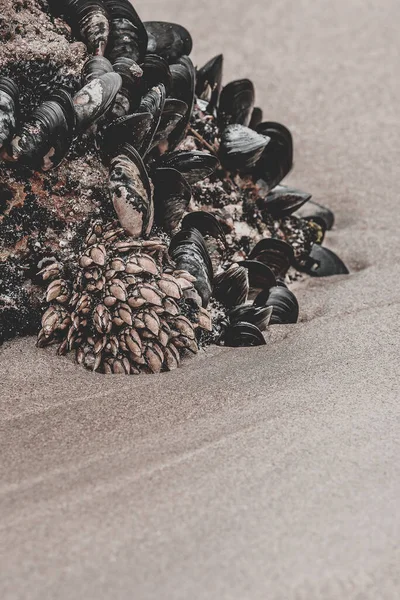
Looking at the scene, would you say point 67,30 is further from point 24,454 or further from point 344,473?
point 344,473

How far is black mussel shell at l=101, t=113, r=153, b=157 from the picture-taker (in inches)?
123

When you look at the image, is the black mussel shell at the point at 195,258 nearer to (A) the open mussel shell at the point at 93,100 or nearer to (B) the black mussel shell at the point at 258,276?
(B) the black mussel shell at the point at 258,276

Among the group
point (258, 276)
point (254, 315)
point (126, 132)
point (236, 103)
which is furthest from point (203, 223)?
point (236, 103)

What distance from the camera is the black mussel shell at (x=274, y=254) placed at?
3830 millimetres

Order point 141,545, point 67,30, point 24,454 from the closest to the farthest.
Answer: point 141,545
point 24,454
point 67,30

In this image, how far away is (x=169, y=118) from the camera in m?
3.42

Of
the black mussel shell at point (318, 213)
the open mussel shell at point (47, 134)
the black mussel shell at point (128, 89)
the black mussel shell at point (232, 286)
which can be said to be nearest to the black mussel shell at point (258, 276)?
the black mussel shell at point (232, 286)

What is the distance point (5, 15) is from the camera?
3.16 m

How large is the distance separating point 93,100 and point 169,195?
1.82ft

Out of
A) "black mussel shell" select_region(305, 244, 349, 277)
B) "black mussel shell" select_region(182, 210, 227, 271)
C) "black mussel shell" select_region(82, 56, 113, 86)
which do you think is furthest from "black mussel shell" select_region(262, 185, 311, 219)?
"black mussel shell" select_region(82, 56, 113, 86)

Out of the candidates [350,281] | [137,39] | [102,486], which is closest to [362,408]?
[102,486]

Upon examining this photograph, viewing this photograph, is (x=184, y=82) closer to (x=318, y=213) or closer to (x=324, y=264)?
(x=324, y=264)

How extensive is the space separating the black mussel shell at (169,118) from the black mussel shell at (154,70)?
15 centimetres

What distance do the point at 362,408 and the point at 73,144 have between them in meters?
1.71
